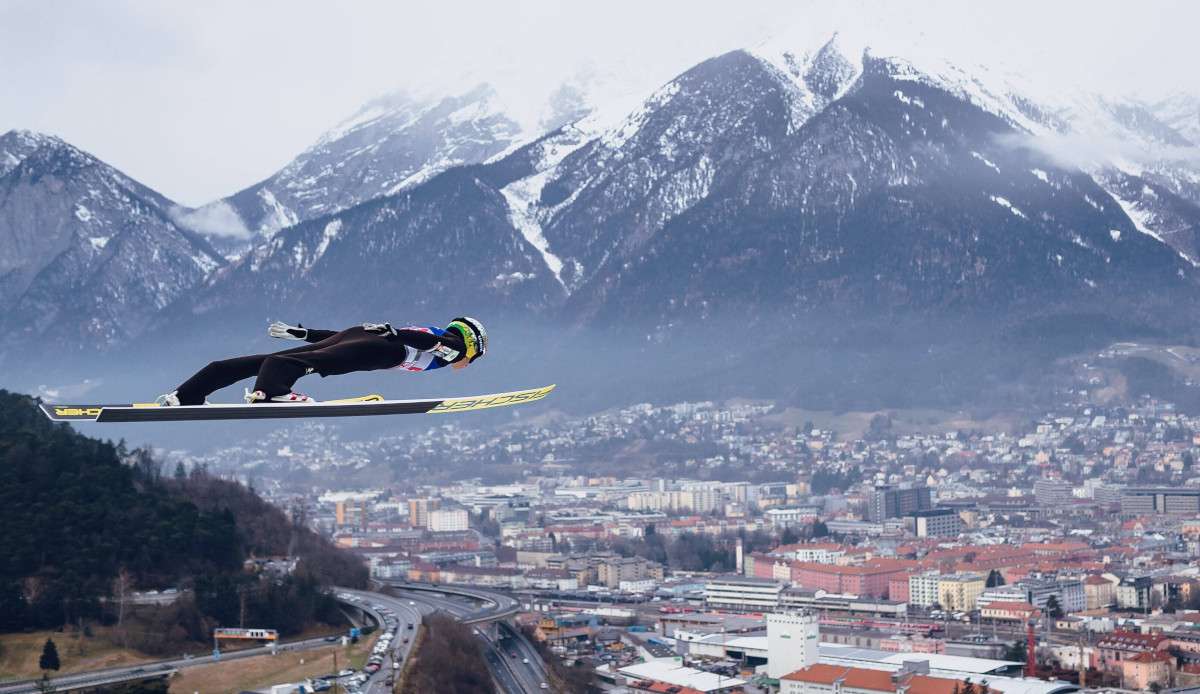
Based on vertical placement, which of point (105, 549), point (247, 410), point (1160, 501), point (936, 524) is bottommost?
point (105, 549)

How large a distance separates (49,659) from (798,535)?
68.3m

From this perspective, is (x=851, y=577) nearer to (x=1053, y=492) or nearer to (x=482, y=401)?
(x=1053, y=492)

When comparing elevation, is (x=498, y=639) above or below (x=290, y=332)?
below

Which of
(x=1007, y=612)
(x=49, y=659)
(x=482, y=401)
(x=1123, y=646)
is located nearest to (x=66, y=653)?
(x=49, y=659)

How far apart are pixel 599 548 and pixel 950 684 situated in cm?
5246

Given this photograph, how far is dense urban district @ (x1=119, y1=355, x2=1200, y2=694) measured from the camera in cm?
6438

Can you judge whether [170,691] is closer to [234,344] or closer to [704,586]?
[704,586]

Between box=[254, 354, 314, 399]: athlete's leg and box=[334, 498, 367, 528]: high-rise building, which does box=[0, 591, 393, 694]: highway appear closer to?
box=[254, 354, 314, 399]: athlete's leg

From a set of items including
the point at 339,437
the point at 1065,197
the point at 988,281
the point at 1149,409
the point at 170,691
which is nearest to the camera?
the point at 170,691

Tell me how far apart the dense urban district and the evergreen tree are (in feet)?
57.3

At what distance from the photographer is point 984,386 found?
165 metres

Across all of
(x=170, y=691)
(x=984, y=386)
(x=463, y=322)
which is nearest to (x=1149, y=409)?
(x=984, y=386)

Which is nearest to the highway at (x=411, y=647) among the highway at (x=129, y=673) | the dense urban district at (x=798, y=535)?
the highway at (x=129, y=673)

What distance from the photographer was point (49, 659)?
4559 cm
